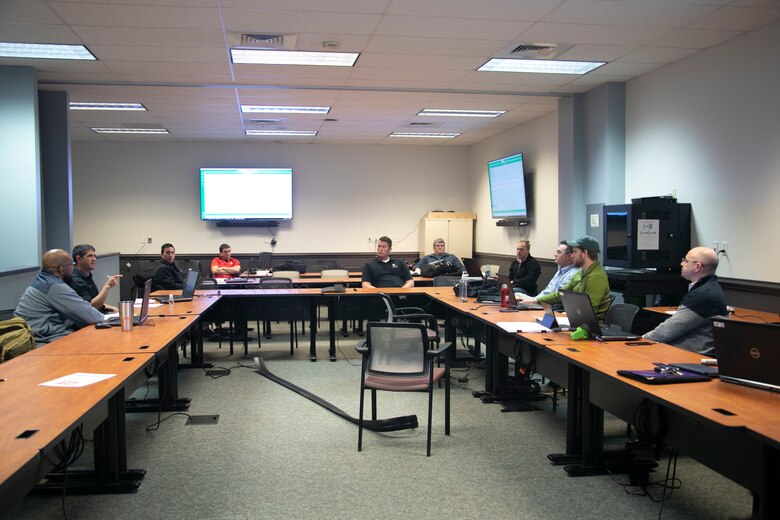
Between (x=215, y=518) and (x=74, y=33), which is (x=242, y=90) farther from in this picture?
(x=215, y=518)

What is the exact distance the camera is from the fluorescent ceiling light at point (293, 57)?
573cm

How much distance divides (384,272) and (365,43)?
328cm

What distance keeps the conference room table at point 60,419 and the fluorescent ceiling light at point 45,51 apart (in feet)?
10.7

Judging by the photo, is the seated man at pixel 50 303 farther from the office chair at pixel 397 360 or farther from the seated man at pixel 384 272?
the seated man at pixel 384 272

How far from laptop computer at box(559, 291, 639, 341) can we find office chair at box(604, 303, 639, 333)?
269 millimetres

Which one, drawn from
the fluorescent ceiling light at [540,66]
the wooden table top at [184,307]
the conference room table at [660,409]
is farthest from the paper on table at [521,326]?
the fluorescent ceiling light at [540,66]

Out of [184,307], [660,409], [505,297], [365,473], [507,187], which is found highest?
[507,187]

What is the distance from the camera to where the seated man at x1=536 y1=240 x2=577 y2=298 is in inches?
239

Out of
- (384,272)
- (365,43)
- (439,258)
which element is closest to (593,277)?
(365,43)

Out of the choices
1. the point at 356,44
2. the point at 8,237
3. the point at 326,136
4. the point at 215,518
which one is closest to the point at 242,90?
the point at 356,44

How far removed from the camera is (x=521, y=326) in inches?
172

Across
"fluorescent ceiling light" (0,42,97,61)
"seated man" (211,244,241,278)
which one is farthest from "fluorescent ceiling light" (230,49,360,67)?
"seated man" (211,244,241,278)

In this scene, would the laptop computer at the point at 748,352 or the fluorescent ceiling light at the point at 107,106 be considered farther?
the fluorescent ceiling light at the point at 107,106

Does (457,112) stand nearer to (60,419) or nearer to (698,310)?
(698,310)
